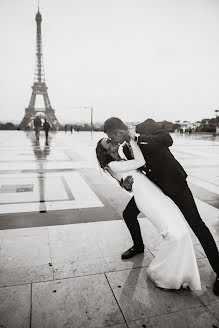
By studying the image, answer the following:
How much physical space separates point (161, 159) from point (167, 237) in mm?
718

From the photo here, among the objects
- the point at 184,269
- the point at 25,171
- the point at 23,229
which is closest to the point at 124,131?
the point at 184,269

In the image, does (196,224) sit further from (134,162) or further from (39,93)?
(39,93)

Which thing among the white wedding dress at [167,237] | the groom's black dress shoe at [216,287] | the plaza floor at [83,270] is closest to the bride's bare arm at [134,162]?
the white wedding dress at [167,237]

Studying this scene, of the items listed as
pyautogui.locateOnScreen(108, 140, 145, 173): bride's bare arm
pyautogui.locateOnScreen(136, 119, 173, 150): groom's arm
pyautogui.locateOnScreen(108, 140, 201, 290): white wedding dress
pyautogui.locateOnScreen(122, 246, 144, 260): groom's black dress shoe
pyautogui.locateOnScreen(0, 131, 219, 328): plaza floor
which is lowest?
pyautogui.locateOnScreen(0, 131, 219, 328): plaza floor

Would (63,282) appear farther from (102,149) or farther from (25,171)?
(25,171)

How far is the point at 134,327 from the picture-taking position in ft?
7.07

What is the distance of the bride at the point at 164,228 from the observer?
2.53m

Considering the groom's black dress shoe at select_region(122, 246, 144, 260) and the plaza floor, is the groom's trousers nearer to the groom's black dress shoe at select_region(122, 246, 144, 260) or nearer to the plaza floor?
the plaza floor

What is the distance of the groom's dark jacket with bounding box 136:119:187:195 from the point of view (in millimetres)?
2533

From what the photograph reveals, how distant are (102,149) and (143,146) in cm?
42

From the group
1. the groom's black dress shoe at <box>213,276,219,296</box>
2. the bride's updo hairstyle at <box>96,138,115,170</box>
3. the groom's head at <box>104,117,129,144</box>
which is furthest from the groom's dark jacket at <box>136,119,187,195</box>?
the groom's black dress shoe at <box>213,276,219,296</box>

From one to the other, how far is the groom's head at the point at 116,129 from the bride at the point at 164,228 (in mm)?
96

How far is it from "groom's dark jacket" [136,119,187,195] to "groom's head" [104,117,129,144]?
5.8 inches

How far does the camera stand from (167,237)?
2.55 meters
